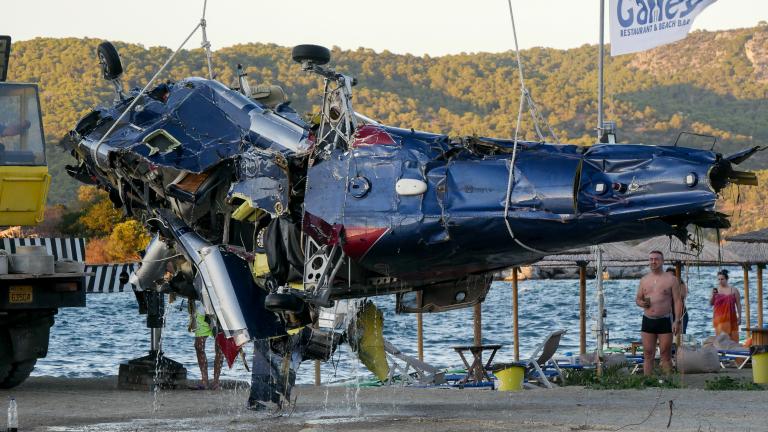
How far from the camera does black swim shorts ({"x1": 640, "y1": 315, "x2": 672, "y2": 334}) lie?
63.5ft

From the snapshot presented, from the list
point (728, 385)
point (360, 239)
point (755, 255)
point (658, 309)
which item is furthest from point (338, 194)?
point (755, 255)

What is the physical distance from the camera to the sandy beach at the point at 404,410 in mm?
13258

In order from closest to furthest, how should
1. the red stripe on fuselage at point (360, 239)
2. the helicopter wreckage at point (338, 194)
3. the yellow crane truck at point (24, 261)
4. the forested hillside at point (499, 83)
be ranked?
1. the helicopter wreckage at point (338, 194)
2. the red stripe on fuselage at point (360, 239)
3. the yellow crane truck at point (24, 261)
4. the forested hillside at point (499, 83)

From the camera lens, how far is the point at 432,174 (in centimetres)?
1210

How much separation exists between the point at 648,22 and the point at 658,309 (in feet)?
13.3

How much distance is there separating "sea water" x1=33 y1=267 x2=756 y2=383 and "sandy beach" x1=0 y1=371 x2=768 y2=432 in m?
0.70

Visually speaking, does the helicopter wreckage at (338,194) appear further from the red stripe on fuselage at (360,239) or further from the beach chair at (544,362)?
the beach chair at (544,362)

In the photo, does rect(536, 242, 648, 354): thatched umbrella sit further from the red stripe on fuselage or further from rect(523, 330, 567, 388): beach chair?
the red stripe on fuselage

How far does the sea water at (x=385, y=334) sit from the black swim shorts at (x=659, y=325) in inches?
A: 45.4

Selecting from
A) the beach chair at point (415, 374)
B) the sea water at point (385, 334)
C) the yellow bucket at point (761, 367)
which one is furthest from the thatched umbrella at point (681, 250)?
the yellow bucket at point (761, 367)

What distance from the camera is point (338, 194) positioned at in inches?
491

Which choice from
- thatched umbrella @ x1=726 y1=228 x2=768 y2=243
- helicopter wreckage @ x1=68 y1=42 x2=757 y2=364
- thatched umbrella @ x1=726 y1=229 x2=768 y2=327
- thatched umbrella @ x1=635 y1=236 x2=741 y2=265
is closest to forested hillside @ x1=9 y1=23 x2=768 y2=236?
thatched umbrella @ x1=726 y1=229 x2=768 y2=327

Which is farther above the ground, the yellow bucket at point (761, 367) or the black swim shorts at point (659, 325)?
the black swim shorts at point (659, 325)

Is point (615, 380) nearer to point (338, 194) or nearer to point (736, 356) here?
point (736, 356)
